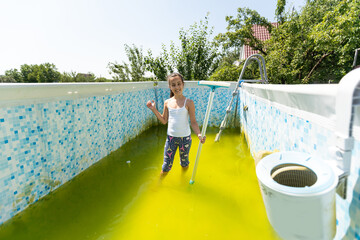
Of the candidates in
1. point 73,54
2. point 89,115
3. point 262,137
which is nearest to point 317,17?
point 262,137

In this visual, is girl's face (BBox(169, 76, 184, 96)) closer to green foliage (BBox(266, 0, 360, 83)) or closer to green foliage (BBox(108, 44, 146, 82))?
green foliage (BBox(266, 0, 360, 83))

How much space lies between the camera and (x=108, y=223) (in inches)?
80.7

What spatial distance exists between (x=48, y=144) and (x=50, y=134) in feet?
0.42

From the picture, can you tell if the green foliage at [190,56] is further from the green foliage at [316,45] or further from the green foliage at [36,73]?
the green foliage at [36,73]

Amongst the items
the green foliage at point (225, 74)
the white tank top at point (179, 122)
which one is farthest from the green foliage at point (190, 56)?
the white tank top at point (179, 122)

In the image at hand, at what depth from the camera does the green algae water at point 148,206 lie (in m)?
1.92

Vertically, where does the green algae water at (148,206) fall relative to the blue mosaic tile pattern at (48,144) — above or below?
below

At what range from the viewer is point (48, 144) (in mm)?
2432

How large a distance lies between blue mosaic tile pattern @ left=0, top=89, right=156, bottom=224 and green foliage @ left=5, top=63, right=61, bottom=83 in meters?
63.7

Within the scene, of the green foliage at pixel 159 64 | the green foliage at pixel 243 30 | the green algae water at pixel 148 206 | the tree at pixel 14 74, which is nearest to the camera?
the green algae water at pixel 148 206

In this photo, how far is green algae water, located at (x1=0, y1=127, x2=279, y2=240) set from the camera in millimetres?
1916

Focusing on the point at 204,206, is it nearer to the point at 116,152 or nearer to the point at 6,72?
the point at 116,152

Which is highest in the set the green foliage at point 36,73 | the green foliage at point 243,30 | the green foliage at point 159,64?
the green foliage at point 36,73

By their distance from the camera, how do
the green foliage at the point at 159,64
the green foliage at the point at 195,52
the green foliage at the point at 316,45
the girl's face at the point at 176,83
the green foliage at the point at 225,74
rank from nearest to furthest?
the girl's face at the point at 176,83 → the green foliage at the point at 316,45 → the green foliage at the point at 195,52 → the green foliage at the point at 159,64 → the green foliage at the point at 225,74
